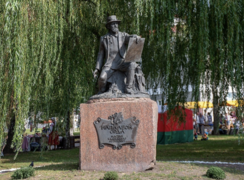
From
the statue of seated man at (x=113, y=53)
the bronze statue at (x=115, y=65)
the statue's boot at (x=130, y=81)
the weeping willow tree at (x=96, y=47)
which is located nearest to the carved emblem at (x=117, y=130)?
the statue's boot at (x=130, y=81)

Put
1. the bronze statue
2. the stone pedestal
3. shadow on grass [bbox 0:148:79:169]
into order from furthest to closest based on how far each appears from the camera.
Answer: shadow on grass [bbox 0:148:79:169], the bronze statue, the stone pedestal

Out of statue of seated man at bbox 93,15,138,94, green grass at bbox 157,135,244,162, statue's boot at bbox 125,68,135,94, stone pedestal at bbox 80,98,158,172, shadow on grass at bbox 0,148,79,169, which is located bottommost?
shadow on grass at bbox 0,148,79,169

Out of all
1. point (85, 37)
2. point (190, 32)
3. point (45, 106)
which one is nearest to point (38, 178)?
point (45, 106)

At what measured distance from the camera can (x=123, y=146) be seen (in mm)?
6457

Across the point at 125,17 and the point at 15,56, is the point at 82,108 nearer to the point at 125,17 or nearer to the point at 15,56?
the point at 15,56

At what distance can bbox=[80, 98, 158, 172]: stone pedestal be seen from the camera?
638 cm

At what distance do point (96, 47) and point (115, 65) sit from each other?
3.05 meters

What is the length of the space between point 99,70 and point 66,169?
232 centimetres

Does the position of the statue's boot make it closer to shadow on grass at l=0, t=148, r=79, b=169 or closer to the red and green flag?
shadow on grass at l=0, t=148, r=79, b=169

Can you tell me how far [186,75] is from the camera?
10195mm

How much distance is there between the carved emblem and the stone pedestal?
7cm

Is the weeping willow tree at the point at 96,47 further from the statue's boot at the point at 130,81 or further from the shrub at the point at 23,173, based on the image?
the statue's boot at the point at 130,81

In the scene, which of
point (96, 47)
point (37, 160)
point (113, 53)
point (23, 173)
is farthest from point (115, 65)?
point (37, 160)

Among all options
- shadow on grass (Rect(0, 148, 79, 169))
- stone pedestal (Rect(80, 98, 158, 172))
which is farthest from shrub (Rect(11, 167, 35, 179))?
shadow on grass (Rect(0, 148, 79, 169))
